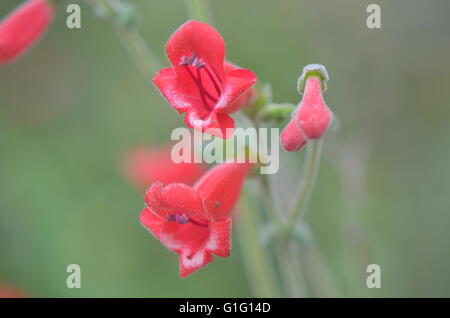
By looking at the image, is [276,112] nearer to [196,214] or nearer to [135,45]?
[196,214]

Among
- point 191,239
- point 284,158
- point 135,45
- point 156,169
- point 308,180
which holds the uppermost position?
point 156,169

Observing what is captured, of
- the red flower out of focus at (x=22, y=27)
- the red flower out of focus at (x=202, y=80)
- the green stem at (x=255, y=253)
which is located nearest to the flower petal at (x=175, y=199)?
the red flower out of focus at (x=202, y=80)

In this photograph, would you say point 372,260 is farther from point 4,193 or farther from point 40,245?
point 4,193

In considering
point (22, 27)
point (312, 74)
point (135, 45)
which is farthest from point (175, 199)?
point (22, 27)
